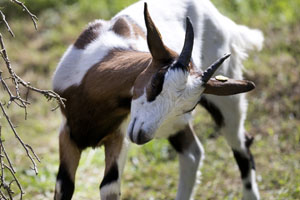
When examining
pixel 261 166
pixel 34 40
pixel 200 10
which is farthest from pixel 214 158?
pixel 34 40

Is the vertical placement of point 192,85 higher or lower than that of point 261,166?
higher

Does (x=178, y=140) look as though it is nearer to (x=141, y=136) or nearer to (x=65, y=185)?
(x=65, y=185)

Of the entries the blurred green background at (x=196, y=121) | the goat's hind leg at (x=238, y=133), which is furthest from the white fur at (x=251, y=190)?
the blurred green background at (x=196, y=121)

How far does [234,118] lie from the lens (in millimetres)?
5457

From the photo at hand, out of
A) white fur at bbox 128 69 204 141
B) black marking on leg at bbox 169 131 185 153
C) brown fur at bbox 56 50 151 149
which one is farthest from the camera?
black marking on leg at bbox 169 131 185 153

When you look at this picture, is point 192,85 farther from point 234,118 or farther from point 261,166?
point 261,166

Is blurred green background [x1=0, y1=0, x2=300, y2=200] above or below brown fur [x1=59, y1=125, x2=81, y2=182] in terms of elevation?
below

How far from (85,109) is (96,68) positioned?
30 centimetres

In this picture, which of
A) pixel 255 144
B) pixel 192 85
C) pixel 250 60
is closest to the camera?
pixel 192 85

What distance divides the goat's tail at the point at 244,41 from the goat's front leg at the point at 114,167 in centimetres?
173

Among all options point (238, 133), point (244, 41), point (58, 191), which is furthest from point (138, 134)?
point (244, 41)

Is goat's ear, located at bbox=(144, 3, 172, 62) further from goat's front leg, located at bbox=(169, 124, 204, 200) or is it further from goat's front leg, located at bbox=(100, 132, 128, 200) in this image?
goat's front leg, located at bbox=(169, 124, 204, 200)

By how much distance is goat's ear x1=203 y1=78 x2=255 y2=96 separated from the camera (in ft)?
12.3

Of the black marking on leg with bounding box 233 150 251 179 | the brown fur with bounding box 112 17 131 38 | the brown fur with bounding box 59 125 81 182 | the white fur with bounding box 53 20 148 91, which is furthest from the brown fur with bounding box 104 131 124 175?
the black marking on leg with bounding box 233 150 251 179
